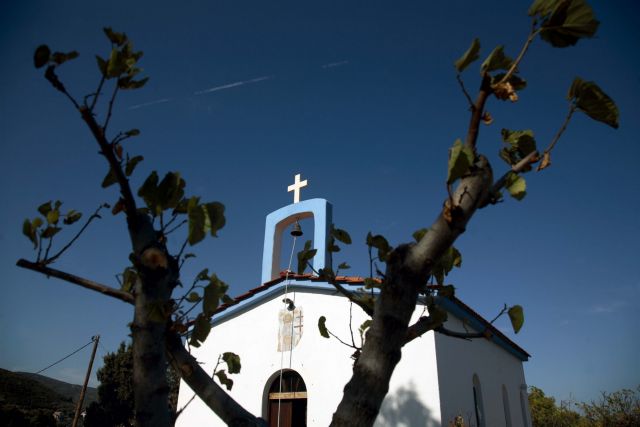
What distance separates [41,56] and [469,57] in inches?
72.4

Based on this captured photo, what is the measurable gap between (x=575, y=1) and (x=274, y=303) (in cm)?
880

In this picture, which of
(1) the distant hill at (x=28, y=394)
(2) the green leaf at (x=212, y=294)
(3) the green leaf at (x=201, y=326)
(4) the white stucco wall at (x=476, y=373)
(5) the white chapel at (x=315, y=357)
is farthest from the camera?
(1) the distant hill at (x=28, y=394)

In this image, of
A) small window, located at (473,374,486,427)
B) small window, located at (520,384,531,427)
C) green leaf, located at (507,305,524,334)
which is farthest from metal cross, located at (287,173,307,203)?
small window, located at (520,384,531,427)

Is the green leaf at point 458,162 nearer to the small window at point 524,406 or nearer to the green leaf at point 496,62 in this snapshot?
the green leaf at point 496,62

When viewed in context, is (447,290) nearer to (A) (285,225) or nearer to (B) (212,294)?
(B) (212,294)

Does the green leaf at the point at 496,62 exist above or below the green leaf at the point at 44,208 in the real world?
above

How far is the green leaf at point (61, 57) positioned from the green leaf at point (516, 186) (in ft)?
7.01

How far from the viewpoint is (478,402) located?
9.67m

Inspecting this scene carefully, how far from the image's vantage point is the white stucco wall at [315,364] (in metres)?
7.59

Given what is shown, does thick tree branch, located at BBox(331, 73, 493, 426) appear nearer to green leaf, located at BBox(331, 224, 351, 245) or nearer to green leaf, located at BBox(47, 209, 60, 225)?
green leaf, located at BBox(331, 224, 351, 245)

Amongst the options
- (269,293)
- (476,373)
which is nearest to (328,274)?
(269,293)

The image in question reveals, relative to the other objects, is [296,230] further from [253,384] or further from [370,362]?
[370,362]

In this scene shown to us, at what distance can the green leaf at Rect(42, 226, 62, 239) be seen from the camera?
2125 mm

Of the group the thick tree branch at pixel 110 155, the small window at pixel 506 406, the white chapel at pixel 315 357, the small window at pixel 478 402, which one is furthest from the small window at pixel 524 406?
the thick tree branch at pixel 110 155
